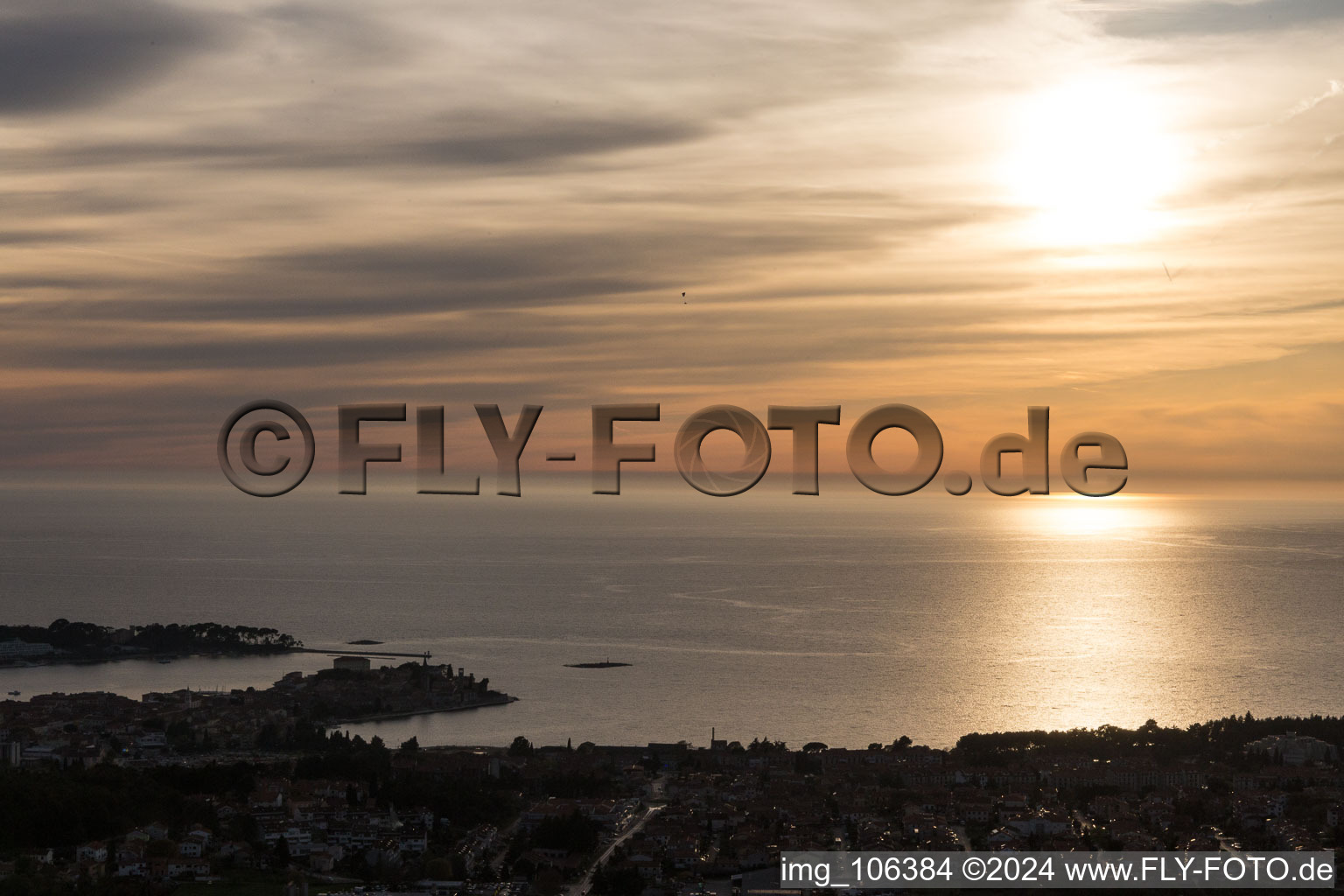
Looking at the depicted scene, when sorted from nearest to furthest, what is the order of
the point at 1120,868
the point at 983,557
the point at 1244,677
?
the point at 1120,868 → the point at 1244,677 → the point at 983,557

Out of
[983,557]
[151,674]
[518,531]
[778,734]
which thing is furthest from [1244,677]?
[518,531]

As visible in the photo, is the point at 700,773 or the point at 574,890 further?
the point at 700,773

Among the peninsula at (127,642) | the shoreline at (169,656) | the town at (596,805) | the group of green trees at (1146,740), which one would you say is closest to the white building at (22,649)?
the peninsula at (127,642)

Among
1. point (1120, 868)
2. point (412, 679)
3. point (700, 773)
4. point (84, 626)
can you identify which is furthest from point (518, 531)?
point (1120, 868)

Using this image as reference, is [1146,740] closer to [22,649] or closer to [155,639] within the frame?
[155,639]

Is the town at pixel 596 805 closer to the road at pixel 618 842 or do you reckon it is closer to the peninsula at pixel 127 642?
the road at pixel 618 842

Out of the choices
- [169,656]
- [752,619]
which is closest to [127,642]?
[169,656]

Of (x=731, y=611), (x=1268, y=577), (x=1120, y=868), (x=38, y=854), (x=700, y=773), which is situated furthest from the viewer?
(x=1268, y=577)

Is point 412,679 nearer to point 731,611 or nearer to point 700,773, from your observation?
point 700,773
